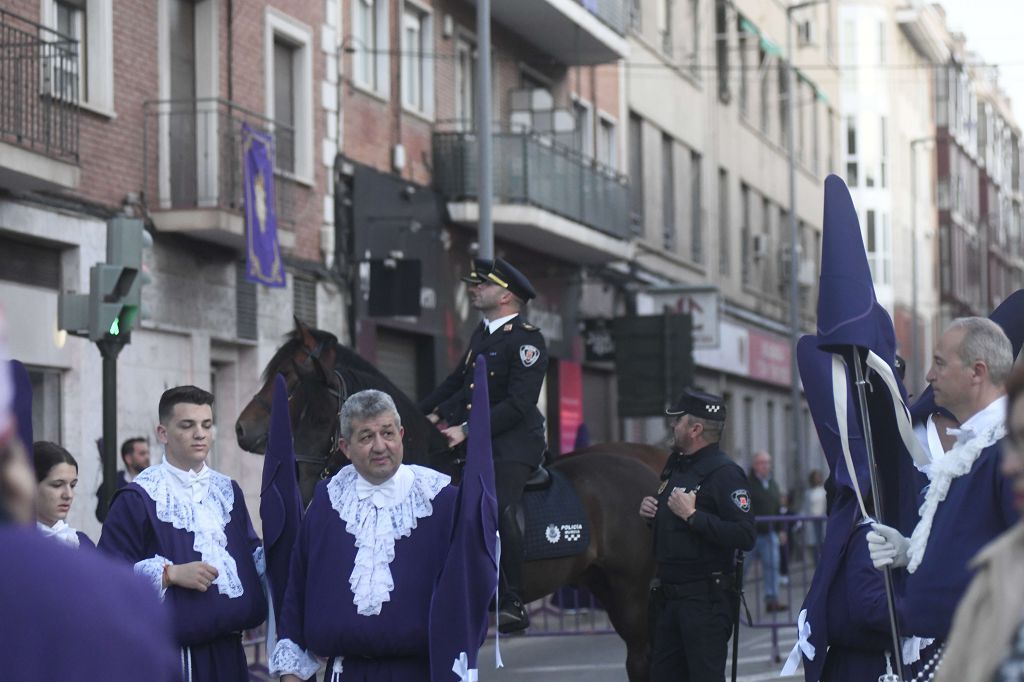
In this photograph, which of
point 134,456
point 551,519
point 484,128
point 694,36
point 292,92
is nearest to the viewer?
point 551,519

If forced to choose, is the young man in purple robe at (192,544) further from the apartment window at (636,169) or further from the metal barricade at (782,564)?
the apartment window at (636,169)

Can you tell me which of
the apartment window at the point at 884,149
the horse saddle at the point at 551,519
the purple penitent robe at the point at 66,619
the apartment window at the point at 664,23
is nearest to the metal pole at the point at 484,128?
the horse saddle at the point at 551,519

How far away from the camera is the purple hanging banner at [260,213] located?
65.4 ft

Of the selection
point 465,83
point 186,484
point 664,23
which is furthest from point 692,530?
point 664,23

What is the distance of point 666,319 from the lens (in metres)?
28.7

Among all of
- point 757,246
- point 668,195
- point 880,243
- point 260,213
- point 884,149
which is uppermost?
point 884,149

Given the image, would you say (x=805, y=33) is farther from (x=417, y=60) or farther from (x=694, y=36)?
(x=417, y=60)

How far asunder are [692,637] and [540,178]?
1818cm

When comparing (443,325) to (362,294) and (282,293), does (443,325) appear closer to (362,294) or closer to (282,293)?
(362,294)

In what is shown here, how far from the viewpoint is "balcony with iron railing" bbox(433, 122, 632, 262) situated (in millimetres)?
26406

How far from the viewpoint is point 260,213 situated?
2020 cm

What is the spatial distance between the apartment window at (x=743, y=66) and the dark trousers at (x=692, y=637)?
34.3 meters

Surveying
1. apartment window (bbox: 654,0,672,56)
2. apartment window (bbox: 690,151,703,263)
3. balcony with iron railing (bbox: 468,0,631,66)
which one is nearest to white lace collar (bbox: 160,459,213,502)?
balcony with iron railing (bbox: 468,0,631,66)

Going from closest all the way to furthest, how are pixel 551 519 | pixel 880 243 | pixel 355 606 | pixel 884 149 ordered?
1. pixel 355 606
2. pixel 551 519
3. pixel 880 243
4. pixel 884 149
